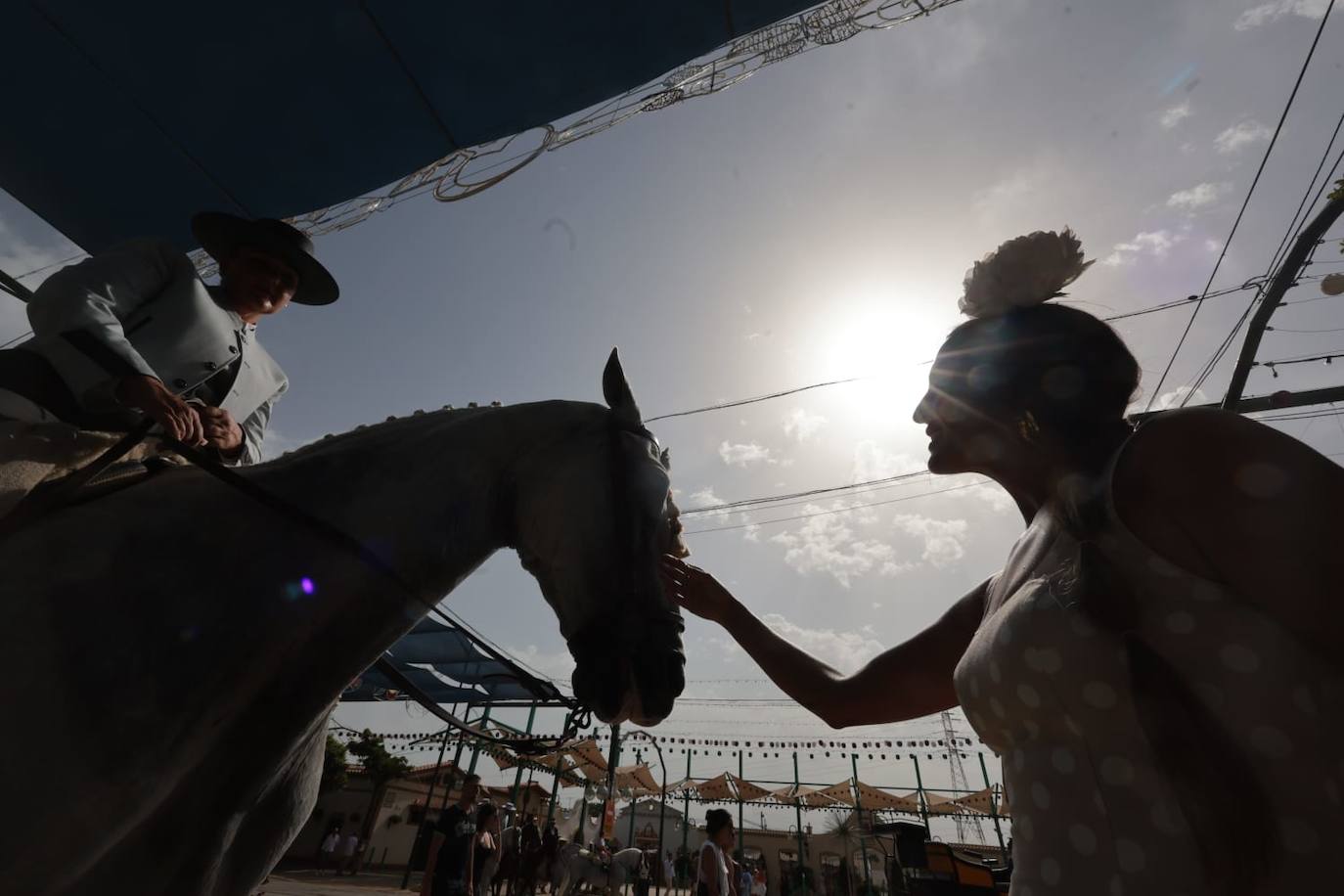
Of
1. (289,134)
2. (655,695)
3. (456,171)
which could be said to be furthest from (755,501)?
(655,695)

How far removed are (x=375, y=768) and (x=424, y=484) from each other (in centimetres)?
2717

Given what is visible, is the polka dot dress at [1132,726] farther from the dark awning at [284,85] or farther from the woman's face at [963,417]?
the dark awning at [284,85]

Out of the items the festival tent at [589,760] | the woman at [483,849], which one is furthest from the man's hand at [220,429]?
the festival tent at [589,760]

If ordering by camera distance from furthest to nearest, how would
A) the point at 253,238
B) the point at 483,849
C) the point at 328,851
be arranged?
1. the point at 328,851
2. the point at 483,849
3. the point at 253,238

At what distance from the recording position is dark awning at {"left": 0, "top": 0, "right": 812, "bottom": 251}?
2.45 metres

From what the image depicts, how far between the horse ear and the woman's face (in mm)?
803

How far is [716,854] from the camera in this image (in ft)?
20.8

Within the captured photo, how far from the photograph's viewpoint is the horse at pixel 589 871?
1078 centimetres

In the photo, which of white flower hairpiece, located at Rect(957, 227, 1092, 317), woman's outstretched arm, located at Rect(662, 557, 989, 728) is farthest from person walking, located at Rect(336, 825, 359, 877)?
white flower hairpiece, located at Rect(957, 227, 1092, 317)

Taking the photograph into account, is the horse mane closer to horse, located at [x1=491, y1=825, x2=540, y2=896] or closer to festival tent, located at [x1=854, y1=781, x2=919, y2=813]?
horse, located at [x1=491, y1=825, x2=540, y2=896]

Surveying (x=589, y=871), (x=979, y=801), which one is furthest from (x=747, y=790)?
(x=589, y=871)

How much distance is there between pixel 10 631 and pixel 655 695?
1.09 m

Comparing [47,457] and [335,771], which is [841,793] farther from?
[47,457]

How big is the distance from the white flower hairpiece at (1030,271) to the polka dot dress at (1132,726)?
54 centimetres
